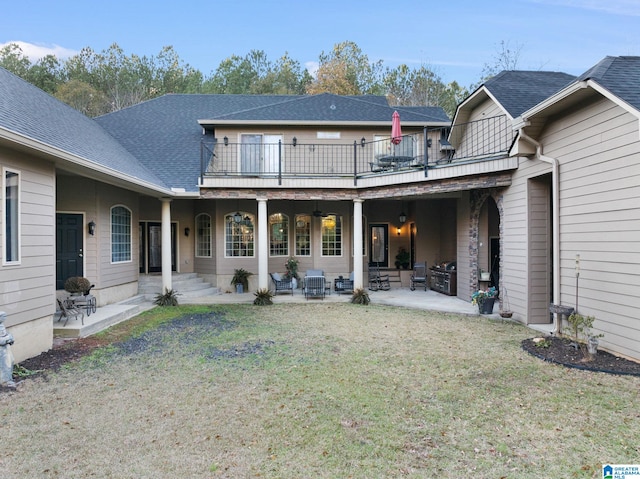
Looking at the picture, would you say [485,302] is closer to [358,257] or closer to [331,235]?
[358,257]

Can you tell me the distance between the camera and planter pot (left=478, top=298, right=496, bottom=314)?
346 inches

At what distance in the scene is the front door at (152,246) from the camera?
12867 millimetres

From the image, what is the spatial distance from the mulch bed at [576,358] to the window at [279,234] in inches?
329

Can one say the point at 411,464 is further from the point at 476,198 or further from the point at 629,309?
the point at 476,198

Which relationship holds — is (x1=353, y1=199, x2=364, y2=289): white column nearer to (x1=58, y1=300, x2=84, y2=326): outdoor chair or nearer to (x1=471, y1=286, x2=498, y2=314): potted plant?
(x1=471, y1=286, x2=498, y2=314): potted plant

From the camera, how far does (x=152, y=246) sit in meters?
13.0

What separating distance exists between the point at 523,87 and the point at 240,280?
9.42 meters

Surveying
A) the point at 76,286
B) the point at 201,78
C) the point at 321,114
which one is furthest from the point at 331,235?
the point at 201,78

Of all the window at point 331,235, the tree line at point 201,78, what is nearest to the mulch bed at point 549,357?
the window at point 331,235

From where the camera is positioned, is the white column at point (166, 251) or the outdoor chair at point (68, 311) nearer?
the outdoor chair at point (68, 311)

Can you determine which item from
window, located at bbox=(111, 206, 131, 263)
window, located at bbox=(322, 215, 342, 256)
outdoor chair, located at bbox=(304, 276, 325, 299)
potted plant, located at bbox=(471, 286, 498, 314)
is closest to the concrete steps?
window, located at bbox=(111, 206, 131, 263)

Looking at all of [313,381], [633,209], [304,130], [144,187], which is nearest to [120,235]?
[144,187]

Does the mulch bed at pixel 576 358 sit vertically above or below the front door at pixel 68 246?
below

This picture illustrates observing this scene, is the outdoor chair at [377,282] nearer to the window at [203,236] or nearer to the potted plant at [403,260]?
the potted plant at [403,260]
